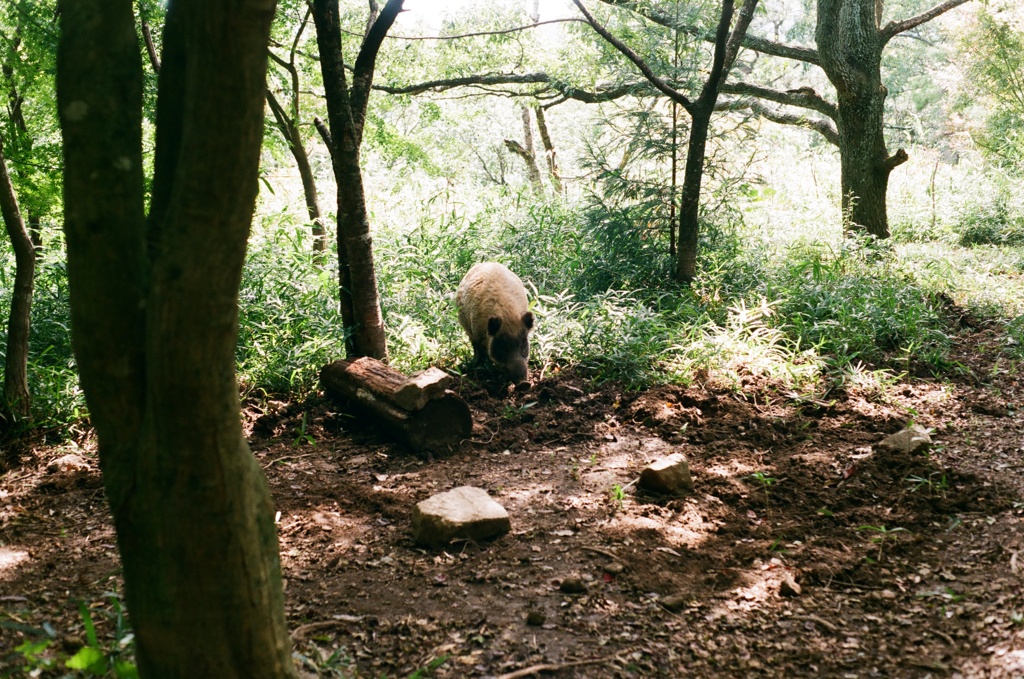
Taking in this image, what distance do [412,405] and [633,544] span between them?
6.52ft

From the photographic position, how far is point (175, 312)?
1.98 m

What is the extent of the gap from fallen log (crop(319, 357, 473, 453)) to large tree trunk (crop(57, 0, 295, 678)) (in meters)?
3.15

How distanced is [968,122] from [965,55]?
7266 mm

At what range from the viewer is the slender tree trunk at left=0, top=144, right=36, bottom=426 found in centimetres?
509

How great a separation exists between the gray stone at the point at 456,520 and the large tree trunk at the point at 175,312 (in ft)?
6.14

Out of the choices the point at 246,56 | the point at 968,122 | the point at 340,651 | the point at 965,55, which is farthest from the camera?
the point at 968,122

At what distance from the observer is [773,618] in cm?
355

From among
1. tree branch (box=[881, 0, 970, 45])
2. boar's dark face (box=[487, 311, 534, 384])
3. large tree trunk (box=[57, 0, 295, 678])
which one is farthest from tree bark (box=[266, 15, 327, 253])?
tree branch (box=[881, 0, 970, 45])

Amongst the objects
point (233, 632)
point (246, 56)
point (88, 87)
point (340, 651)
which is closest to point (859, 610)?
point (340, 651)

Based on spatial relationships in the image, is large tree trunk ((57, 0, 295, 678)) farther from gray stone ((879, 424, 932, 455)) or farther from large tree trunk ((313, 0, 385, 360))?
gray stone ((879, 424, 932, 455))

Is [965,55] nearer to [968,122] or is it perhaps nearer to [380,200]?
[968,122]

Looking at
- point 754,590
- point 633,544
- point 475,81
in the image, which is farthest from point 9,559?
point 475,81

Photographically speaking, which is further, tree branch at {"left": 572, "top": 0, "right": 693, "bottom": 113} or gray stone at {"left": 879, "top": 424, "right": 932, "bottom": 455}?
tree branch at {"left": 572, "top": 0, "right": 693, "bottom": 113}

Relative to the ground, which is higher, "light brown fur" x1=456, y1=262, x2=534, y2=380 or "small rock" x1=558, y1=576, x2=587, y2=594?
"light brown fur" x1=456, y1=262, x2=534, y2=380
